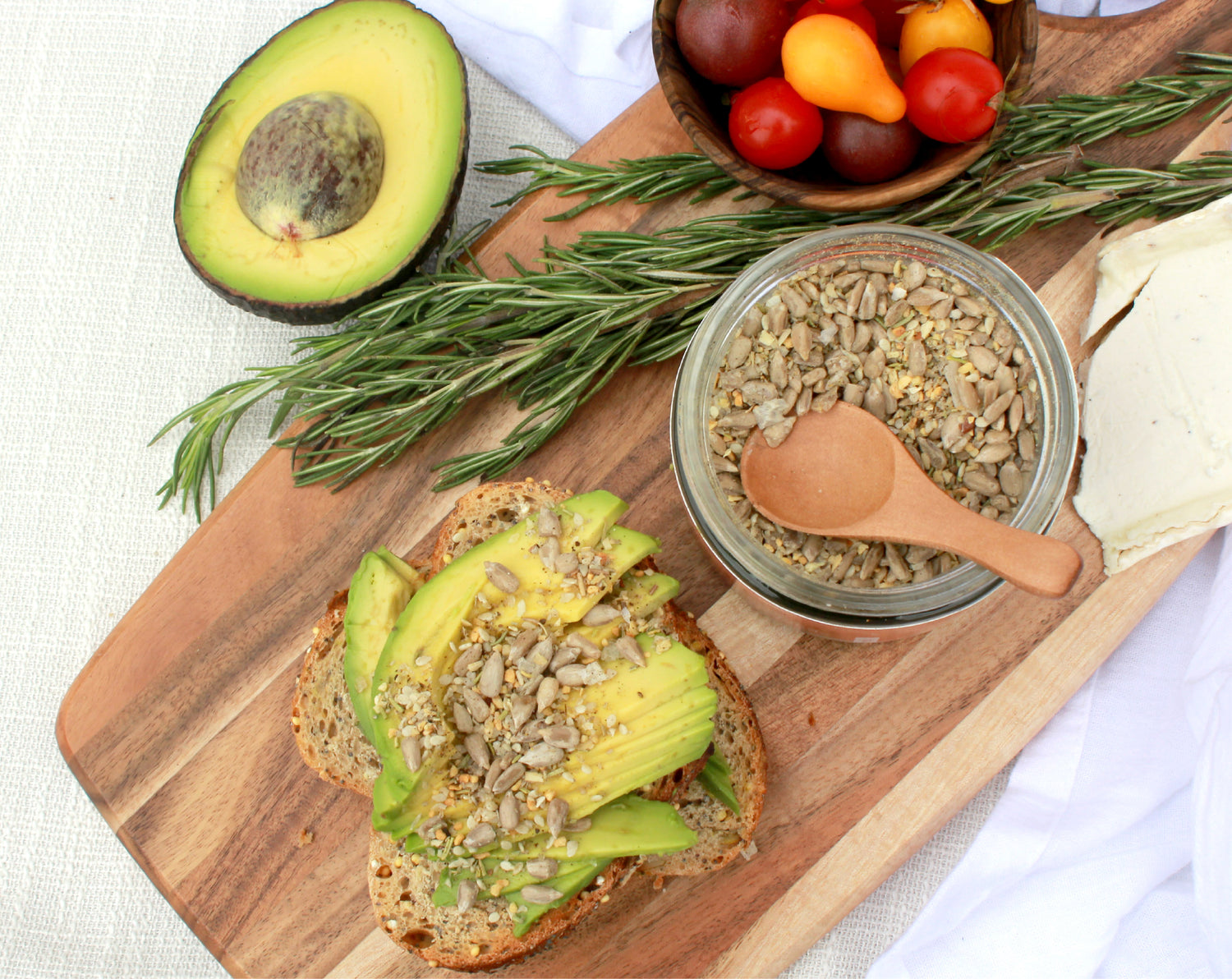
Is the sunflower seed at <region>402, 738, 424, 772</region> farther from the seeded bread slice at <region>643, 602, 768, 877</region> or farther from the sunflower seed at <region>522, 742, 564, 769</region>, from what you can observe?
the seeded bread slice at <region>643, 602, 768, 877</region>

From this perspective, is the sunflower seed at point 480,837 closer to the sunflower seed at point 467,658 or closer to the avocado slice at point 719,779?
the sunflower seed at point 467,658

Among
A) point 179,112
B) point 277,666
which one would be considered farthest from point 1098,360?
point 179,112

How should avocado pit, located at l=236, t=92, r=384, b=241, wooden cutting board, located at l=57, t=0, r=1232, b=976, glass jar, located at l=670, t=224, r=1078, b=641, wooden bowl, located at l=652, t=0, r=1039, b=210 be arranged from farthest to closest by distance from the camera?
wooden cutting board, located at l=57, t=0, r=1232, b=976, avocado pit, located at l=236, t=92, r=384, b=241, wooden bowl, located at l=652, t=0, r=1039, b=210, glass jar, located at l=670, t=224, r=1078, b=641

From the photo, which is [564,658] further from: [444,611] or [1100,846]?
[1100,846]

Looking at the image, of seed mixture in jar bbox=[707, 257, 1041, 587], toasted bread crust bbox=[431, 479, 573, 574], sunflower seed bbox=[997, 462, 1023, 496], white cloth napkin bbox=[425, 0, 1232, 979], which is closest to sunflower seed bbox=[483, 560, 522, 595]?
toasted bread crust bbox=[431, 479, 573, 574]

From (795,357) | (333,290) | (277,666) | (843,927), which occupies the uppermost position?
(333,290)

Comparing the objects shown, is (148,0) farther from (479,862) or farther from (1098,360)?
(1098,360)
